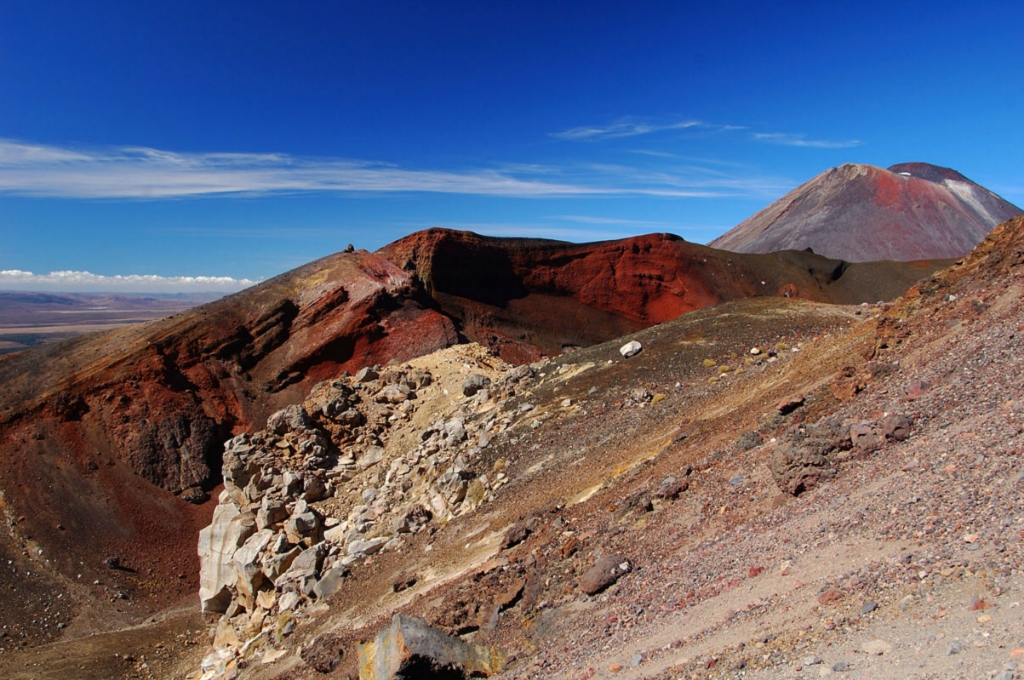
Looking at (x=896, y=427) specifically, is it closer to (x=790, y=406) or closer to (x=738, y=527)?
(x=738, y=527)

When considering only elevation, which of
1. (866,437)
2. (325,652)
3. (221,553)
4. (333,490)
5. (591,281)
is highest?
(591,281)

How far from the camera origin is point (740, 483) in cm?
727

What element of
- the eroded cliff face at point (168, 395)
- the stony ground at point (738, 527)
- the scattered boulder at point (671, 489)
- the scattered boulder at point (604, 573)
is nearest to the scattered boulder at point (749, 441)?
the stony ground at point (738, 527)

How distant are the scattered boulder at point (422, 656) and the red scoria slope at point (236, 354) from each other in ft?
43.7

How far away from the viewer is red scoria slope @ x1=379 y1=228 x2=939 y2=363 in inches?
1215

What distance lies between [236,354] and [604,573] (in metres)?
21.2

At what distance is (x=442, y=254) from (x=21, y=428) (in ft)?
59.9

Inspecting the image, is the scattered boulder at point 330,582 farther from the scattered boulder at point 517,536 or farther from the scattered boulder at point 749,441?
the scattered boulder at point 749,441

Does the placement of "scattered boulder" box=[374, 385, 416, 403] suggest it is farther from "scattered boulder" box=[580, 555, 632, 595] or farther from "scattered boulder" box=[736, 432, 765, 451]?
"scattered boulder" box=[580, 555, 632, 595]

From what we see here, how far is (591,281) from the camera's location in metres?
35.8

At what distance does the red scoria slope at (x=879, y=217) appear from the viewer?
52562 millimetres

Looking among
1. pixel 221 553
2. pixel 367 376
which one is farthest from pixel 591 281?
pixel 221 553

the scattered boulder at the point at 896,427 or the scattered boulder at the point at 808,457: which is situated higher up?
the scattered boulder at the point at 896,427

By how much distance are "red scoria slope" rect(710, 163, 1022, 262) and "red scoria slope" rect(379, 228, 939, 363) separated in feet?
45.3
